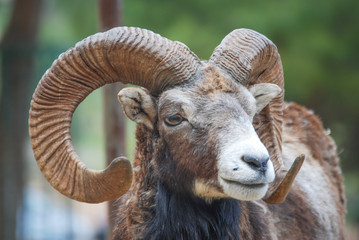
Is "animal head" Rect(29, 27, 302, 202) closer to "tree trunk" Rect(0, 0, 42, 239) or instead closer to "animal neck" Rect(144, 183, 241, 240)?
"animal neck" Rect(144, 183, 241, 240)

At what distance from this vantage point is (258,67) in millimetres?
6008

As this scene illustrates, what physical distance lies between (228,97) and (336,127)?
12784 mm

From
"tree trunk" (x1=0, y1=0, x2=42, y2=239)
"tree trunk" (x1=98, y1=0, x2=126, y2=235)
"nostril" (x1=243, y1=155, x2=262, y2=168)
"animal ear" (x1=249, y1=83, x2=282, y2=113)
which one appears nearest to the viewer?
"nostril" (x1=243, y1=155, x2=262, y2=168)

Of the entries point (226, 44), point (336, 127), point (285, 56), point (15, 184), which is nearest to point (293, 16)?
point (285, 56)

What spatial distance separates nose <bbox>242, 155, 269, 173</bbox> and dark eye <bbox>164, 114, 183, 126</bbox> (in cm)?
84

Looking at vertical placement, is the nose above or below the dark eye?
below

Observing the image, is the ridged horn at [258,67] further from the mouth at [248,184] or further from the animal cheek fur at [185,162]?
the mouth at [248,184]

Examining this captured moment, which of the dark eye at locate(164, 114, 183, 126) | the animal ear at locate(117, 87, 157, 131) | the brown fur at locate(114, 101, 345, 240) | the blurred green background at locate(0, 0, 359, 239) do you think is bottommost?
the brown fur at locate(114, 101, 345, 240)

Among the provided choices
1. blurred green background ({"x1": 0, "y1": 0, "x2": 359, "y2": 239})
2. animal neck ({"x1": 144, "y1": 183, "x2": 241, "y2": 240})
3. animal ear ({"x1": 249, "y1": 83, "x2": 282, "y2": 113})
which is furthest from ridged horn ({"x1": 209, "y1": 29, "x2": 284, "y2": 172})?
blurred green background ({"x1": 0, "y1": 0, "x2": 359, "y2": 239})

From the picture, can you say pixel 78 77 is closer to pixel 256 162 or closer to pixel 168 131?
pixel 168 131

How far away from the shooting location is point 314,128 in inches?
326

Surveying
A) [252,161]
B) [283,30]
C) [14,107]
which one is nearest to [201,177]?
[252,161]

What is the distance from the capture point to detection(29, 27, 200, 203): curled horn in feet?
17.7

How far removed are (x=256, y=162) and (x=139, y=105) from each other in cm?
145
